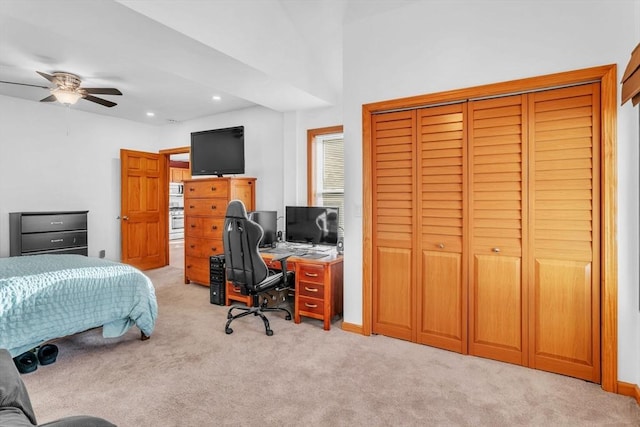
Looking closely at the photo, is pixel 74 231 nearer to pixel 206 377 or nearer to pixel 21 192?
pixel 21 192

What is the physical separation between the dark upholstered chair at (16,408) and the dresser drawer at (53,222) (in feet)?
12.7

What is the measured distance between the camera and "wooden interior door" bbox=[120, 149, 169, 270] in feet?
18.9

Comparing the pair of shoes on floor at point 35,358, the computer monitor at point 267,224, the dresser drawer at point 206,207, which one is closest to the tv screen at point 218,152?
the dresser drawer at point 206,207

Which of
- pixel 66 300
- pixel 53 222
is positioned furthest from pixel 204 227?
pixel 66 300

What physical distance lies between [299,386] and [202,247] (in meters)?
3.07

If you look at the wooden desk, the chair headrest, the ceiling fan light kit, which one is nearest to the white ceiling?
the ceiling fan light kit

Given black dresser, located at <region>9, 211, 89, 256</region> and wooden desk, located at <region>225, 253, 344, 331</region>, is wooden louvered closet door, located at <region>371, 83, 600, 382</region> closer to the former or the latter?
wooden desk, located at <region>225, 253, 344, 331</region>

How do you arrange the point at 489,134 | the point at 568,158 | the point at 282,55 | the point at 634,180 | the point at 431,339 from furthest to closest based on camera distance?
the point at 282,55, the point at 431,339, the point at 489,134, the point at 568,158, the point at 634,180

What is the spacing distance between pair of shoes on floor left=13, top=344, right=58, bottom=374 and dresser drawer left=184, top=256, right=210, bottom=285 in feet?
7.30

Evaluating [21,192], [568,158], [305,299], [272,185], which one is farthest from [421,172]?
[21,192]

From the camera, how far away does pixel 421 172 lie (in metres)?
2.91

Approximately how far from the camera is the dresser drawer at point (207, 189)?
4.66 metres

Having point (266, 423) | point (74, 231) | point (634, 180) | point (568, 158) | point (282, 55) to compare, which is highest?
point (282, 55)

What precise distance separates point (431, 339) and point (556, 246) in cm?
118
